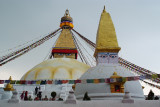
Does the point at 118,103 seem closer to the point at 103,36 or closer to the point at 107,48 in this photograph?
the point at 107,48

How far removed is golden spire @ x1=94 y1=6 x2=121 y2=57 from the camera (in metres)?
14.4

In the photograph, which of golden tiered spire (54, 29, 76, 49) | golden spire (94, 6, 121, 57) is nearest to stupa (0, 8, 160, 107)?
golden spire (94, 6, 121, 57)

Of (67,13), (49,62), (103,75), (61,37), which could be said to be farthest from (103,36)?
(67,13)

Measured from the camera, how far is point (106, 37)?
49.2 feet

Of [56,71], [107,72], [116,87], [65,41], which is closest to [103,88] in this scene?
[116,87]

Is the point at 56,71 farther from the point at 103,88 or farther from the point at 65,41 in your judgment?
the point at 103,88

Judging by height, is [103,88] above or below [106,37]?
below

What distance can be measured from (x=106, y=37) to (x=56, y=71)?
7.32 meters

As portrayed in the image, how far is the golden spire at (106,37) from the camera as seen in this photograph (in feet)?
47.2

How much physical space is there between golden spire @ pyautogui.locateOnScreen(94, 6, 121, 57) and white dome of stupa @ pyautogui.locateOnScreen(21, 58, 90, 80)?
19.0 ft

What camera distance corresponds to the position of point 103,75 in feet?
38.4

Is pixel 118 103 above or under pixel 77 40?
under

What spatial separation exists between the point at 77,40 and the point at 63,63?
25.1ft

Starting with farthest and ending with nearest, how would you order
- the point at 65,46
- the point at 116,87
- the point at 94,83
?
the point at 65,46, the point at 94,83, the point at 116,87
